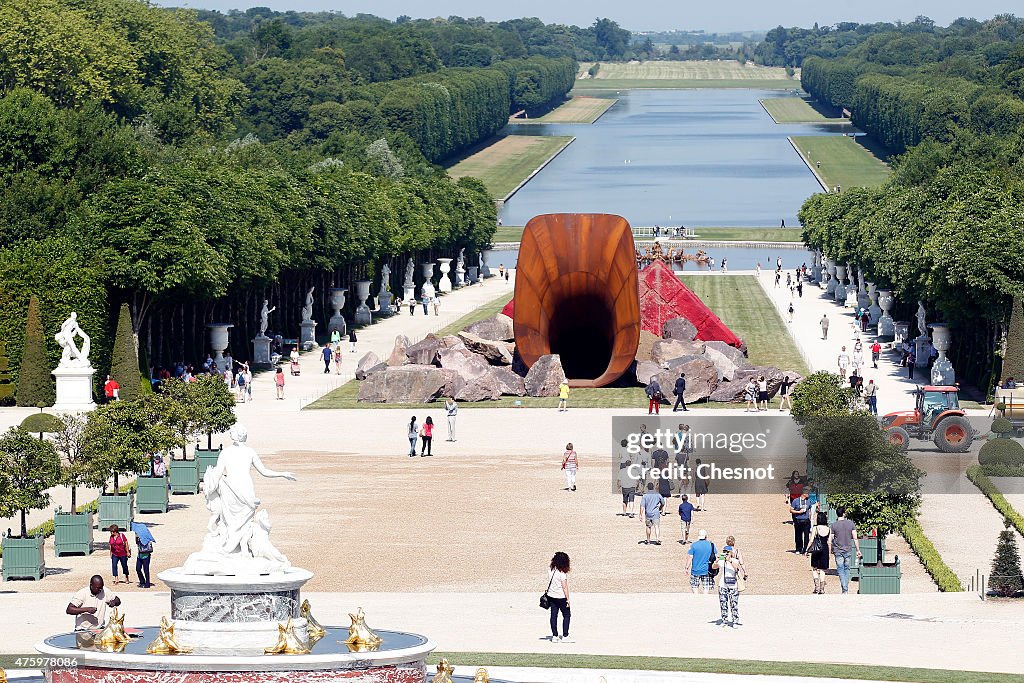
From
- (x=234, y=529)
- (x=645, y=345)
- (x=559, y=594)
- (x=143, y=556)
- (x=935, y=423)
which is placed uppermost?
(x=234, y=529)

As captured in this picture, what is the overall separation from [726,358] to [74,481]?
37.0m

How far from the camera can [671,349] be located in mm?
85812

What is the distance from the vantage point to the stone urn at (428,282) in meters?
125

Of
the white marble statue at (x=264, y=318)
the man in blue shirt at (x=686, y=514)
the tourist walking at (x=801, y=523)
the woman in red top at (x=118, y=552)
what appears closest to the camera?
the woman in red top at (x=118, y=552)

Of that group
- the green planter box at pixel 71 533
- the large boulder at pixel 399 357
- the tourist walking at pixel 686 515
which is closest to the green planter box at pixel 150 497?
the green planter box at pixel 71 533

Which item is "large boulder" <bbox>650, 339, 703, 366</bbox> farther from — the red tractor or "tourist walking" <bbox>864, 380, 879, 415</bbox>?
the red tractor

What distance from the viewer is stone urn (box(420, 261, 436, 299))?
12506 cm

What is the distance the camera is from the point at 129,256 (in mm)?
83188

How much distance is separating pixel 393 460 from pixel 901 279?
108 ft

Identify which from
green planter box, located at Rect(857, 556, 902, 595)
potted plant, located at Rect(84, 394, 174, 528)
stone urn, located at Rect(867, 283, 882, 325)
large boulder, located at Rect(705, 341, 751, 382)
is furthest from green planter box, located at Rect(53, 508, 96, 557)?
stone urn, located at Rect(867, 283, 882, 325)

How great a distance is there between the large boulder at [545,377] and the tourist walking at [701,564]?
37399 mm

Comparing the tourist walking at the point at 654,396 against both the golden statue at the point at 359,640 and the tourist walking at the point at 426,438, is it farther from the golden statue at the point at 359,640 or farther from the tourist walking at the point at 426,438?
the golden statue at the point at 359,640

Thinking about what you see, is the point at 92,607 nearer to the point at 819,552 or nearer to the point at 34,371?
the point at 819,552

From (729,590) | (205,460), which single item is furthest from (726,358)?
(729,590)
